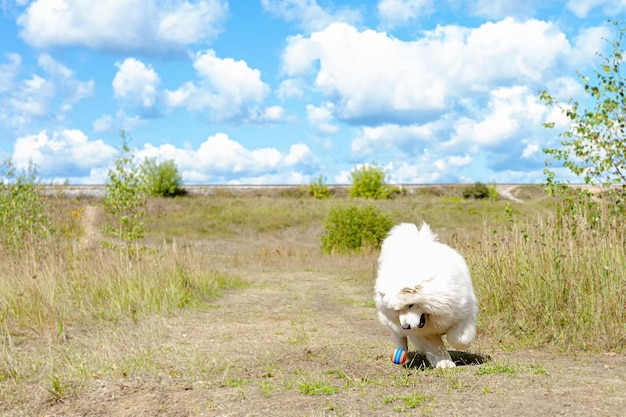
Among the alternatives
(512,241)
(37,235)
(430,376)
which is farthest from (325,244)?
(430,376)

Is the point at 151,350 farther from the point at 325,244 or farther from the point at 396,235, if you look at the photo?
the point at 325,244

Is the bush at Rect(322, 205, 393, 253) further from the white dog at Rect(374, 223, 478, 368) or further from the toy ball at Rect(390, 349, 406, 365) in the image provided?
the white dog at Rect(374, 223, 478, 368)

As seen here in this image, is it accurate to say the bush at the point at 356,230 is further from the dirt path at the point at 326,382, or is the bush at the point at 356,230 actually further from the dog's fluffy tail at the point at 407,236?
the dog's fluffy tail at the point at 407,236

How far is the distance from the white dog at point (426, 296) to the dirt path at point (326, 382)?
30 centimetres

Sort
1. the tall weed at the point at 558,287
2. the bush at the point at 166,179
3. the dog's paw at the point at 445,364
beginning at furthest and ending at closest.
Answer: the bush at the point at 166,179 < the tall weed at the point at 558,287 < the dog's paw at the point at 445,364

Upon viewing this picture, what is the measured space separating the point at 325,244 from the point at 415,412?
747 inches

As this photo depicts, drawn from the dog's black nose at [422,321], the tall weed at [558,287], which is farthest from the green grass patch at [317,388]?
the tall weed at [558,287]

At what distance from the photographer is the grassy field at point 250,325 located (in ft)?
19.1

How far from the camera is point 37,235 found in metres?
13.2

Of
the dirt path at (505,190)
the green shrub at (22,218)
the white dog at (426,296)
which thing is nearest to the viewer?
the white dog at (426,296)

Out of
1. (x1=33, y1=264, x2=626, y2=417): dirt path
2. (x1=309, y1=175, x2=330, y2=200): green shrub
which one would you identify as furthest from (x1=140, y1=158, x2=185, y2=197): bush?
(x1=33, y1=264, x2=626, y2=417): dirt path

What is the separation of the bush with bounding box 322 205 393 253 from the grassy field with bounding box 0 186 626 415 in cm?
672

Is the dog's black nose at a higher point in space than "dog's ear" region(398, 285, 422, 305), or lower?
lower

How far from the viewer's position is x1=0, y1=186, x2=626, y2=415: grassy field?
19.1 ft
